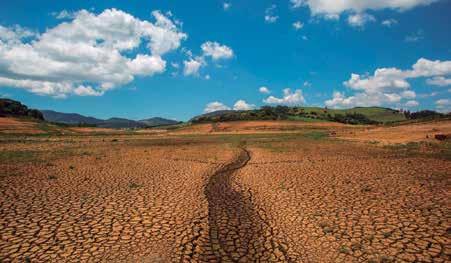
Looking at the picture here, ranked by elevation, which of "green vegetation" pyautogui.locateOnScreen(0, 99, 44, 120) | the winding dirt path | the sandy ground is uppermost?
"green vegetation" pyautogui.locateOnScreen(0, 99, 44, 120)

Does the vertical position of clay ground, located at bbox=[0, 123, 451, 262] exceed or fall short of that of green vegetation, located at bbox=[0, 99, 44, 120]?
it falls short

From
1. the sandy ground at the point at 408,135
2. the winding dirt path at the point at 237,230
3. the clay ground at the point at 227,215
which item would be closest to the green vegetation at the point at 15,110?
the clay ground at the point at 227,215

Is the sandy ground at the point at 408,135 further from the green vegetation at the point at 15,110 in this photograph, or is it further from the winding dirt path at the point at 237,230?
the green vegetation at the point at 15,110

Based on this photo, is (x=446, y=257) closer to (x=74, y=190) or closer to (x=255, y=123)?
(x=74, y=190)

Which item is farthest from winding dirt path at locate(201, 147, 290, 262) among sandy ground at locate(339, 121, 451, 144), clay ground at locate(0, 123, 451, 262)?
sandy ground at locate(339, 121, 451, 144)

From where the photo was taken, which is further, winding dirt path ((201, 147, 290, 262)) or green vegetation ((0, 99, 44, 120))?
green vegetation ((0, 99, 44, 120))

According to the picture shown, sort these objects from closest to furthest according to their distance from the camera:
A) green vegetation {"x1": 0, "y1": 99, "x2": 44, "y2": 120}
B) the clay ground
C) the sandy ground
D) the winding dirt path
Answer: the clay ground < the winding dirt path < the sandy ground < green vegetation {"x1": 0, "y1": 99, "x2": 44, "y2": 120}

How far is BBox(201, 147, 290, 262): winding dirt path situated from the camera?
7.09 meters

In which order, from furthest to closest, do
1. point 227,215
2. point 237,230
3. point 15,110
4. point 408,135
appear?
point 15,110 → point 408,135 → point 227,215 → point 237,230

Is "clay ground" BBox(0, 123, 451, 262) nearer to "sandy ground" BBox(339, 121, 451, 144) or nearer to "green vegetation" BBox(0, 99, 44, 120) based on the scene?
"sandy ground" BBox(339, 121, 451, 144)

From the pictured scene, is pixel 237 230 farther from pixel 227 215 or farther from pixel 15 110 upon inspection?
pixel 15 110

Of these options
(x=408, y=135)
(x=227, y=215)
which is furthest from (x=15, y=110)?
(x=408, y=135)

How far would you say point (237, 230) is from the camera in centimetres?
855

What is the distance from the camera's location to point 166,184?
14.3 meters
